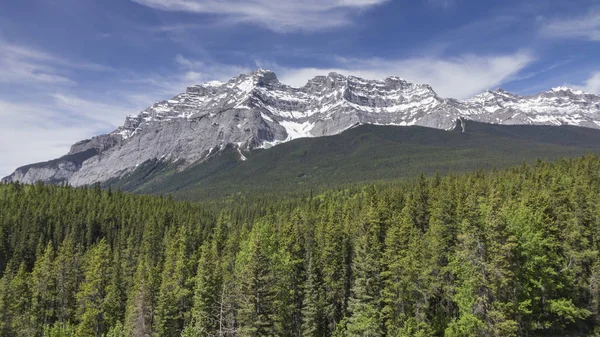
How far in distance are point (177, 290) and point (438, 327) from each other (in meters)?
38.9

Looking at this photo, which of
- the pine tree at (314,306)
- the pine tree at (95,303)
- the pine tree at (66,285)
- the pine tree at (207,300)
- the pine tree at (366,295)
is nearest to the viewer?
the pine tree at (366,295)

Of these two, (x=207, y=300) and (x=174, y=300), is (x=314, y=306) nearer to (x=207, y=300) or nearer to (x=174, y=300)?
(x=207, y=300)

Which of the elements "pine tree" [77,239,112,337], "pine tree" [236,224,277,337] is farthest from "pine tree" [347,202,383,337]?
"pine tree" [77,239,112,337]

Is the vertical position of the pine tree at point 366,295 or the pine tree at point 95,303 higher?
the pine tree at point 366,295

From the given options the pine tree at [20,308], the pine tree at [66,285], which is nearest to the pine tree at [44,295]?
the pine tree at [66,285]

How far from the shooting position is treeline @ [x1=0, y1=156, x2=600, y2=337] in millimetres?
37344

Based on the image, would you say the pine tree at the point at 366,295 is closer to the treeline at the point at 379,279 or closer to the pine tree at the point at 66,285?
the treeline at the point at 379,279

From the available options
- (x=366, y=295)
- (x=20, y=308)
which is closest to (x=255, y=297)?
(x=366, y=295)

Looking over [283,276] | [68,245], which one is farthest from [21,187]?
[283,276]

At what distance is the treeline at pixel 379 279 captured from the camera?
37.3 m

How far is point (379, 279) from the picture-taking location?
4697 cm

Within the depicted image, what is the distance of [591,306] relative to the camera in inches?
1839

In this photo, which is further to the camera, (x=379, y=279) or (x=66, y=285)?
(x=66, y=285)

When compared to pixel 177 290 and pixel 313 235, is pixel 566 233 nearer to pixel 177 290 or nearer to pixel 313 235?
pixel 313 235
